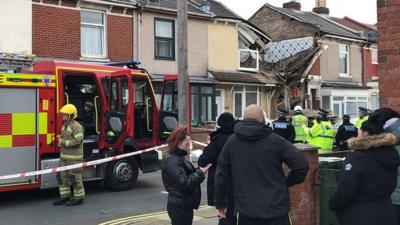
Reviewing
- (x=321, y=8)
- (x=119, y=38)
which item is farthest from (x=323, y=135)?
(x=321, y=8)

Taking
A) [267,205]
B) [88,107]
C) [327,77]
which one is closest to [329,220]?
[267,205]

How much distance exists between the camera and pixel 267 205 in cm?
432

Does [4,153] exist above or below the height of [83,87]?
below

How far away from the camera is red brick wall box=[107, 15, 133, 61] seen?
19375 millimetres

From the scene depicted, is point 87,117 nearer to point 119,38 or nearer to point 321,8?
point 119,38

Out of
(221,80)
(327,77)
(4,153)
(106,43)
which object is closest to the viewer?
(4,153)

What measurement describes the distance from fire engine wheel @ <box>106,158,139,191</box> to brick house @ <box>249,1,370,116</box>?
57.5 ft

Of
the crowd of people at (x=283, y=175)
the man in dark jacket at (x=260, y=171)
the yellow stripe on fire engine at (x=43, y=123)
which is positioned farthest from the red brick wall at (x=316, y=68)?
the man in dark jacket at (x=260, y=171)

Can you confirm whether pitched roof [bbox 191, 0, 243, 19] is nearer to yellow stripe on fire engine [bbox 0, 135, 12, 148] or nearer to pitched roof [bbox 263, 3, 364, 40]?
pitched roof [bbox 263, 3, 364, 40]

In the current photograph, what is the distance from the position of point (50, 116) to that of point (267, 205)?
6.78 meters

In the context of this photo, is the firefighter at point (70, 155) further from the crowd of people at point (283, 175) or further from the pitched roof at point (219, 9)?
the pitched roof at point (219, 9)

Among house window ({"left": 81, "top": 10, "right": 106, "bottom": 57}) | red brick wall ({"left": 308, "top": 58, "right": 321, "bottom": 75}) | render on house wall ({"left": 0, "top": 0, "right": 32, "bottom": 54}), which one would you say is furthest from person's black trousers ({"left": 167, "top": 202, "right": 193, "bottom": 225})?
red brick wall ({"left": 308, "top": 58, "right": 321, "bottom": 75})

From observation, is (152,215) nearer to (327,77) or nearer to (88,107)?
(88,107)

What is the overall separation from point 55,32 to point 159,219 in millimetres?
11261
